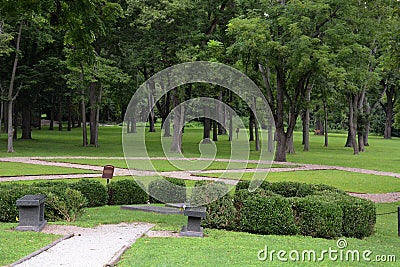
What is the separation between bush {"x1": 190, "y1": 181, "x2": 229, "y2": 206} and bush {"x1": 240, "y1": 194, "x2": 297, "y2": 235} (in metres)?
0.74

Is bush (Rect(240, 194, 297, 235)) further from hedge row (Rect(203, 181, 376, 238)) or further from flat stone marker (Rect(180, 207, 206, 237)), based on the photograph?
flat stone marker (Rect(180, 207, 206, 237))

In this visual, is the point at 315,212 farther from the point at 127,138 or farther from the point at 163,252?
the point at 127,138

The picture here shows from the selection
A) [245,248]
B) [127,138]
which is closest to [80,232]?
[245,248]

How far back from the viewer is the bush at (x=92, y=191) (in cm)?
1408

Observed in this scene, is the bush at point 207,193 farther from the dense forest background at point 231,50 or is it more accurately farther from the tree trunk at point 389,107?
the tree trunk at point 389,107

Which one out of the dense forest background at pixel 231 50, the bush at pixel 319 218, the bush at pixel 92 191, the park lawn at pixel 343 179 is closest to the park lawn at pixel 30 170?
the dense forest background at pixel 231 50

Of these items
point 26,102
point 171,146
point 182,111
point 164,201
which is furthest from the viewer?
point 26,102

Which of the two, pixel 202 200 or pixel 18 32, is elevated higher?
pixel 18 32

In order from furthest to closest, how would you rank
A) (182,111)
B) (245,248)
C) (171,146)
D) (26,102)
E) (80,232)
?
1. (26,102)
2. (171,146)
3. (182,111)
4. (80,232)
5. (245,248)

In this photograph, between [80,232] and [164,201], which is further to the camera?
[164,201]

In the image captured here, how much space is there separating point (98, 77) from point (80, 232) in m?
26.5

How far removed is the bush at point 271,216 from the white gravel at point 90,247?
6.94 ft

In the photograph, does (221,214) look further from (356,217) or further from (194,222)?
(356,217)

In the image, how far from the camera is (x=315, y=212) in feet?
35.2
